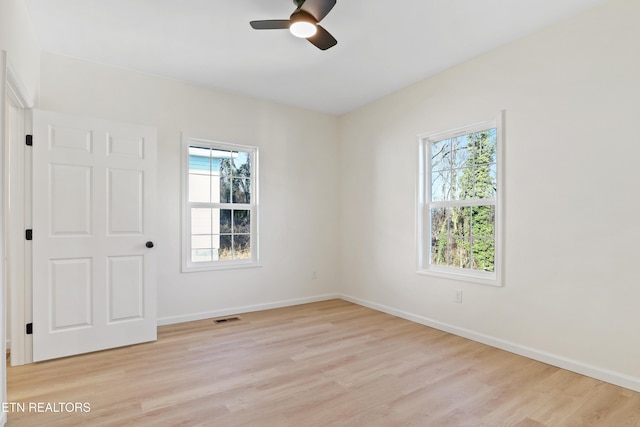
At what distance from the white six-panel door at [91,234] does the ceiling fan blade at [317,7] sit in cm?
195

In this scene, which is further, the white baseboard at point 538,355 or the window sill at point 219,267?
the window sill at point 219,267

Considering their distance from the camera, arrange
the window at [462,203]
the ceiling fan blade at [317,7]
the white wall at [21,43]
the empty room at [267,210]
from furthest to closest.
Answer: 1. the window at [462,203]
2. the empty room at [267,210]
3. the ceiling fan blade at [317,7]
4. the white wall at [21,43]

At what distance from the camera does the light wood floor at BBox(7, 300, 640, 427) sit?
2.03 meters

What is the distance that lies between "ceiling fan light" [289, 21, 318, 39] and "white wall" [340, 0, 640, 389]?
178 centimetres

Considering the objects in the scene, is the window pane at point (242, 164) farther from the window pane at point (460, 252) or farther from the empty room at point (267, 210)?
the window pane at point (460, 252)

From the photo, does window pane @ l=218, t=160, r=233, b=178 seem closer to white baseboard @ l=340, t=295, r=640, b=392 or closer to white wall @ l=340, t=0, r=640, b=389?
white wall @ l=340, t=0, r=640, b=389

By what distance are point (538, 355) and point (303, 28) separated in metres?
3.20

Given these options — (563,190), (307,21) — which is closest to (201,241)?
(307,21)

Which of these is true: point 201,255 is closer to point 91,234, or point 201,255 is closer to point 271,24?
point 91,234

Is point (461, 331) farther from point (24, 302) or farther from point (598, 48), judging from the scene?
point (24, 302)

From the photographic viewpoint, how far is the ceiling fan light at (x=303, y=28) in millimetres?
2438

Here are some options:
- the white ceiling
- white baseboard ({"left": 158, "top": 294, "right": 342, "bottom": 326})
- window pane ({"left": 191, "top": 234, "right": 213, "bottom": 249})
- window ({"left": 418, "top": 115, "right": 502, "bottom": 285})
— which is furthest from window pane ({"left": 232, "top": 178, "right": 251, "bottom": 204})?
window ({"left": 418, "top": 115, "right": 502, "bottom": 285})

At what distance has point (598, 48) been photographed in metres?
2.56

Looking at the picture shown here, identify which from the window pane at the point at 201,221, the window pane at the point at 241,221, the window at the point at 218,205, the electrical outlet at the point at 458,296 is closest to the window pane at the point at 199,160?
the window at the point at 218,205
